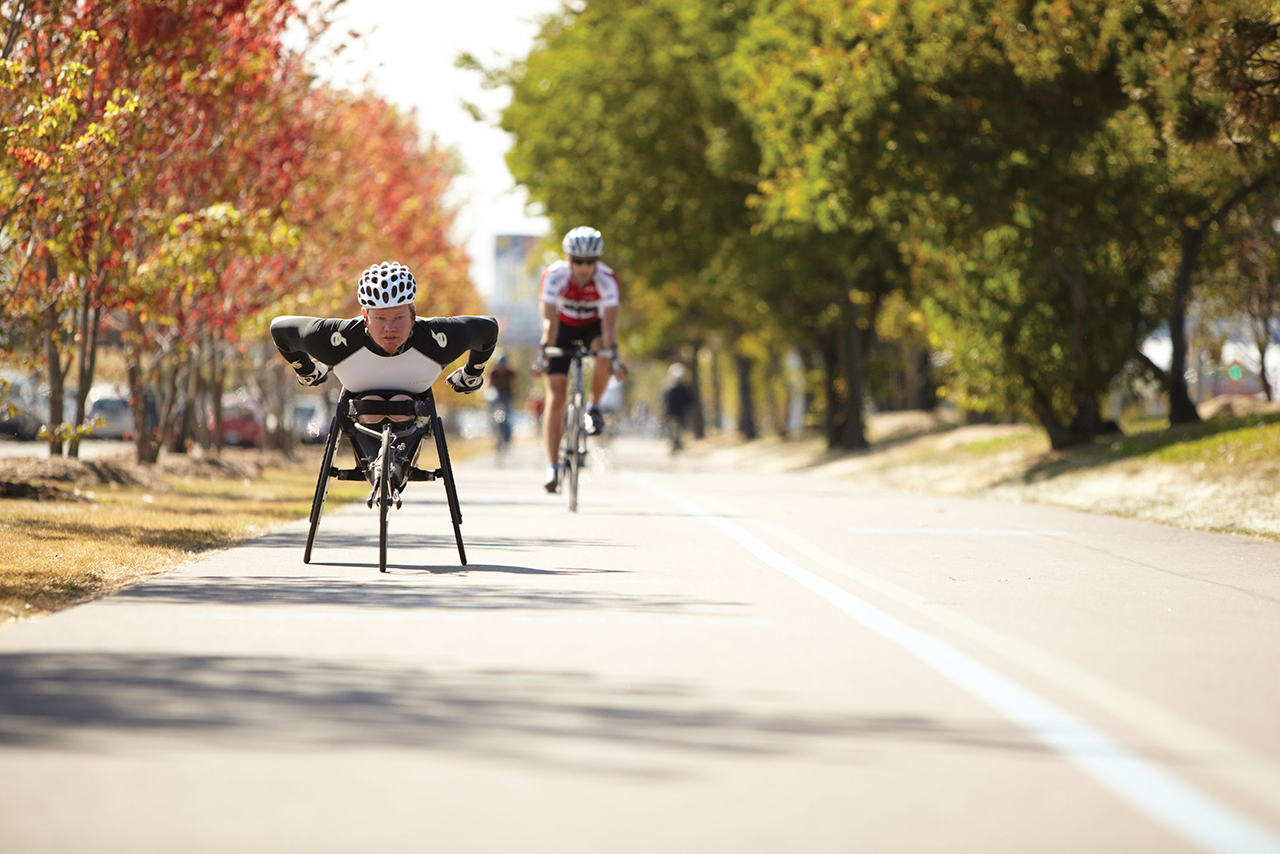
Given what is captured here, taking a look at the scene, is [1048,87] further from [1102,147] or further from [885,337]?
[885,337]

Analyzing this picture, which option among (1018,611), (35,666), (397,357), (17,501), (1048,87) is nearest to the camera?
(35,666)

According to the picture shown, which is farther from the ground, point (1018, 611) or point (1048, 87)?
point (1048, 87)

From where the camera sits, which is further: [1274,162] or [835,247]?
[835,247]

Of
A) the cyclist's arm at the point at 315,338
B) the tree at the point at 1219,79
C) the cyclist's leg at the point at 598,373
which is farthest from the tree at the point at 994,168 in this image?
the cyclist's arm at the point at 315,338

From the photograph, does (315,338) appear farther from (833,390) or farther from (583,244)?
(833,390)

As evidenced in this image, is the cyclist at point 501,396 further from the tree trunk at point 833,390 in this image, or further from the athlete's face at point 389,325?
the athlete's face at point 389,325

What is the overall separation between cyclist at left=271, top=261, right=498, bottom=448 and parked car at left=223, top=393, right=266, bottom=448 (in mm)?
42607

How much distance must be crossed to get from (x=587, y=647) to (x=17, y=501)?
9856 millimetres

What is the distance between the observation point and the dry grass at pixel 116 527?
9781 millimetres

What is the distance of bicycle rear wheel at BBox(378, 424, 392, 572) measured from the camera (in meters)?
10.2

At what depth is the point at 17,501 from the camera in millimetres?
15992

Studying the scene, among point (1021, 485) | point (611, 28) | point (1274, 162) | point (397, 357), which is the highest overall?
point (611, 28)

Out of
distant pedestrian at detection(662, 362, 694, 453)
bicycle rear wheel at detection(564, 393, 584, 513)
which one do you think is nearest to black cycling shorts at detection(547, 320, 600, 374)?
bicycle rear wheel at detection(564, 393, 584, 513)

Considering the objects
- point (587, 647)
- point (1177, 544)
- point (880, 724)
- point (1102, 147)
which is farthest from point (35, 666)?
point (1102, 147)
